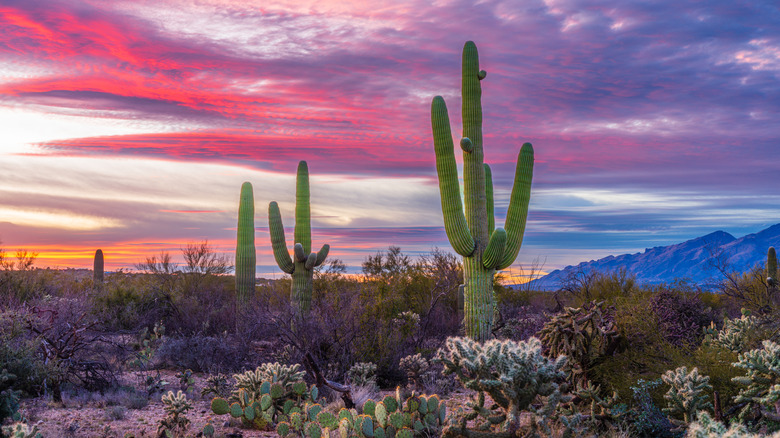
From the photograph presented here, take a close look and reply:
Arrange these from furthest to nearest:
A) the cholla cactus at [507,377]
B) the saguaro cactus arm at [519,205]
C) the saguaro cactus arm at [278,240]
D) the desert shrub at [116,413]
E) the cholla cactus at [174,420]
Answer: the saguaro cactus arm at [278,240] → the saguaro cactus arm at [519,205] → the desert shrub at [116,413] → the cholla cactus at [174,420] → the cholla cactus at [507,377]

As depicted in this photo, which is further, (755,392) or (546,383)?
(755,392)

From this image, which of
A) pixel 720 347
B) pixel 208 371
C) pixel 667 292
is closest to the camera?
pixel 720 347

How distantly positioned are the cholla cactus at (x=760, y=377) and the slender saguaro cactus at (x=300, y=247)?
11.3 meters

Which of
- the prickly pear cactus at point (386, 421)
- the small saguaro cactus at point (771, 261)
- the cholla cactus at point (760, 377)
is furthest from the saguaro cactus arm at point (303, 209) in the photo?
the small saguaro cactus at point (771, 261)

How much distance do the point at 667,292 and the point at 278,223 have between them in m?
10.2

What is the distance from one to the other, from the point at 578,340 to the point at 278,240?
11.0 meters

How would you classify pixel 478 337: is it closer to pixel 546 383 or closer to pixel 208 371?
→ pixel 208 371

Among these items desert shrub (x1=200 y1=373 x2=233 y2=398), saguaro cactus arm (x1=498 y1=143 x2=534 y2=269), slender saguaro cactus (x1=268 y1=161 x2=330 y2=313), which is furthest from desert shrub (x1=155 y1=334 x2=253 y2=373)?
saguaro cactus arm (x1=498 y1=143 x2=534 y2=269)

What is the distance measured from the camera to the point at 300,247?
1561cm

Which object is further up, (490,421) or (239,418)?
(490,421)

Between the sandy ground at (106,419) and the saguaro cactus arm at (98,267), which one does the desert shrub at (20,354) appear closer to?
the sandy ground at (106,419)

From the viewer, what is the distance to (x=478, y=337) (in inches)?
442

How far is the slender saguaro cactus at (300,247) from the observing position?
15695 mm

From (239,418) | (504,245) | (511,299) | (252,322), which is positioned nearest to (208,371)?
(252,322)
